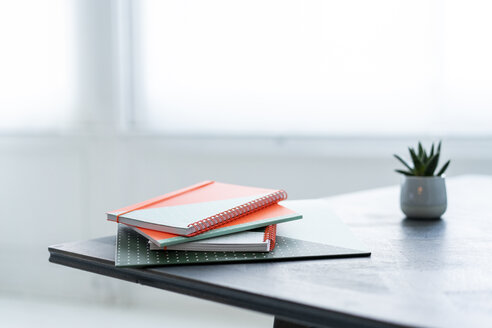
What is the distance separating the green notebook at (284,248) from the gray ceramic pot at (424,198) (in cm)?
19

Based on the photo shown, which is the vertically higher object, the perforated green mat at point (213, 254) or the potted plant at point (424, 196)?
the potted plant at point (424, 196)

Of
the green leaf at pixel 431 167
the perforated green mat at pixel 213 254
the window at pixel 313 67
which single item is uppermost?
the window at pixel 313 67

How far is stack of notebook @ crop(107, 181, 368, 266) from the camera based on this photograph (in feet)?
2.62

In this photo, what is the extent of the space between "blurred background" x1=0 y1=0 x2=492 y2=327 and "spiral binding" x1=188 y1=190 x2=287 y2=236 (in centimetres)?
157

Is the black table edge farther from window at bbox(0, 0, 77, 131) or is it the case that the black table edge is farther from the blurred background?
window at bbox(0, 0, 77, 131)

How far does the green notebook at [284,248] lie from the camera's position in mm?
783

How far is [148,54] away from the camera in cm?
284

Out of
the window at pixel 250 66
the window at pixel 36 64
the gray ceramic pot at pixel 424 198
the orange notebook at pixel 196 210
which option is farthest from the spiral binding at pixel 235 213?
the window at pixel 36 64

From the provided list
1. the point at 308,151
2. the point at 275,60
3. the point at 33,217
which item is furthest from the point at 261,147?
the point at 33,217

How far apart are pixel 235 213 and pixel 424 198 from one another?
426 millimetres

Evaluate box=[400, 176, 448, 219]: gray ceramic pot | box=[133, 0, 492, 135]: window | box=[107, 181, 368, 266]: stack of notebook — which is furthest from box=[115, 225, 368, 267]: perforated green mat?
box=[133, 0, 492, 135]: window

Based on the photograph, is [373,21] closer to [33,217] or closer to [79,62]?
[79,62]

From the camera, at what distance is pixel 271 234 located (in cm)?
87

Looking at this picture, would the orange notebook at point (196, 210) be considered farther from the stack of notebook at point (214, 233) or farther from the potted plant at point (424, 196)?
the potted plant at point (424, 196)
